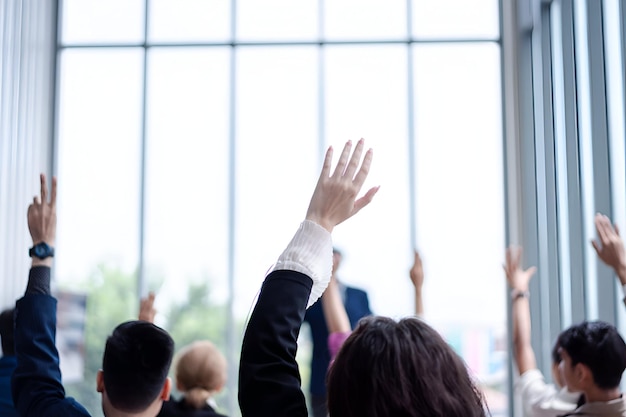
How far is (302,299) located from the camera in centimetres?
130

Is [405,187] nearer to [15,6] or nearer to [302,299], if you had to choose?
[15,6]

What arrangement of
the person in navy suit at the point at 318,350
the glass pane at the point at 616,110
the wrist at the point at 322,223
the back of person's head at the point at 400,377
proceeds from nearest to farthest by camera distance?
the back of person's head at the point at 400,377, the wrist at the point at 322,223, the glass pane at the point at 616,110, the person in navy suit at the point at 318,350

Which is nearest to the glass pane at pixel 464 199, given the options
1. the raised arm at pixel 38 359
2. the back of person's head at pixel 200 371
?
the back of person's head at pixel 200 371

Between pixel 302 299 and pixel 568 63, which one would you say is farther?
pixel 568 63

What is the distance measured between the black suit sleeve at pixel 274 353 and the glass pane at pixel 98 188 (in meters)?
6.16

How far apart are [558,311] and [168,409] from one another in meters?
4.50

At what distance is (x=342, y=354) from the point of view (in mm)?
1226

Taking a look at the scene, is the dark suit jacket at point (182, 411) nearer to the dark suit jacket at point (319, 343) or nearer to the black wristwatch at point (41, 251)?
the black wristwatch at point (41, 251)

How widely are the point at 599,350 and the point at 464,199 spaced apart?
14.8 feet

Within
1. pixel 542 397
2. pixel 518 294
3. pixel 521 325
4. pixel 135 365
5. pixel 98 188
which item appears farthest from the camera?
pixel 98 188

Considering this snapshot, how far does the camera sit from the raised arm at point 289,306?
1.26m

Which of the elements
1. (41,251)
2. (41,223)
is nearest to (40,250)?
(41,251)

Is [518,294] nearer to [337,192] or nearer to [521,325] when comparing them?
[521,325]

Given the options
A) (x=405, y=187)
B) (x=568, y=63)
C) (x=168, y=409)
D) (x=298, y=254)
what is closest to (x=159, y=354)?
(x=168, y=409)
